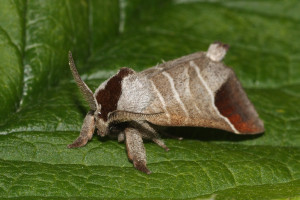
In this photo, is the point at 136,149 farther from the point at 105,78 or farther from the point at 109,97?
the point at 105,78

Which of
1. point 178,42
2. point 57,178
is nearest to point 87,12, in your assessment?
point 178,42

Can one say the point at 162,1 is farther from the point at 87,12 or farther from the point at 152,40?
the point at 87,12

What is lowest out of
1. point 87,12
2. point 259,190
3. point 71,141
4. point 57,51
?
point 259,190

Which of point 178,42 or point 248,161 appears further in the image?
point 178,42

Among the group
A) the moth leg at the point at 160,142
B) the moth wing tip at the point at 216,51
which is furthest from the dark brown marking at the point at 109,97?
the moth wing tip at the point at 216,51

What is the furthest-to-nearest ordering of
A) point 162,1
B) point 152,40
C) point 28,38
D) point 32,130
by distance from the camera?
1. point 162,1
2. point 152,40
3. point 28,38
4. point 32,130

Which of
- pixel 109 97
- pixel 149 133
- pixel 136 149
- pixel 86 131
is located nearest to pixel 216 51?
pixel 149 133

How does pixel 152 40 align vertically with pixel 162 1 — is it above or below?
Result: below
